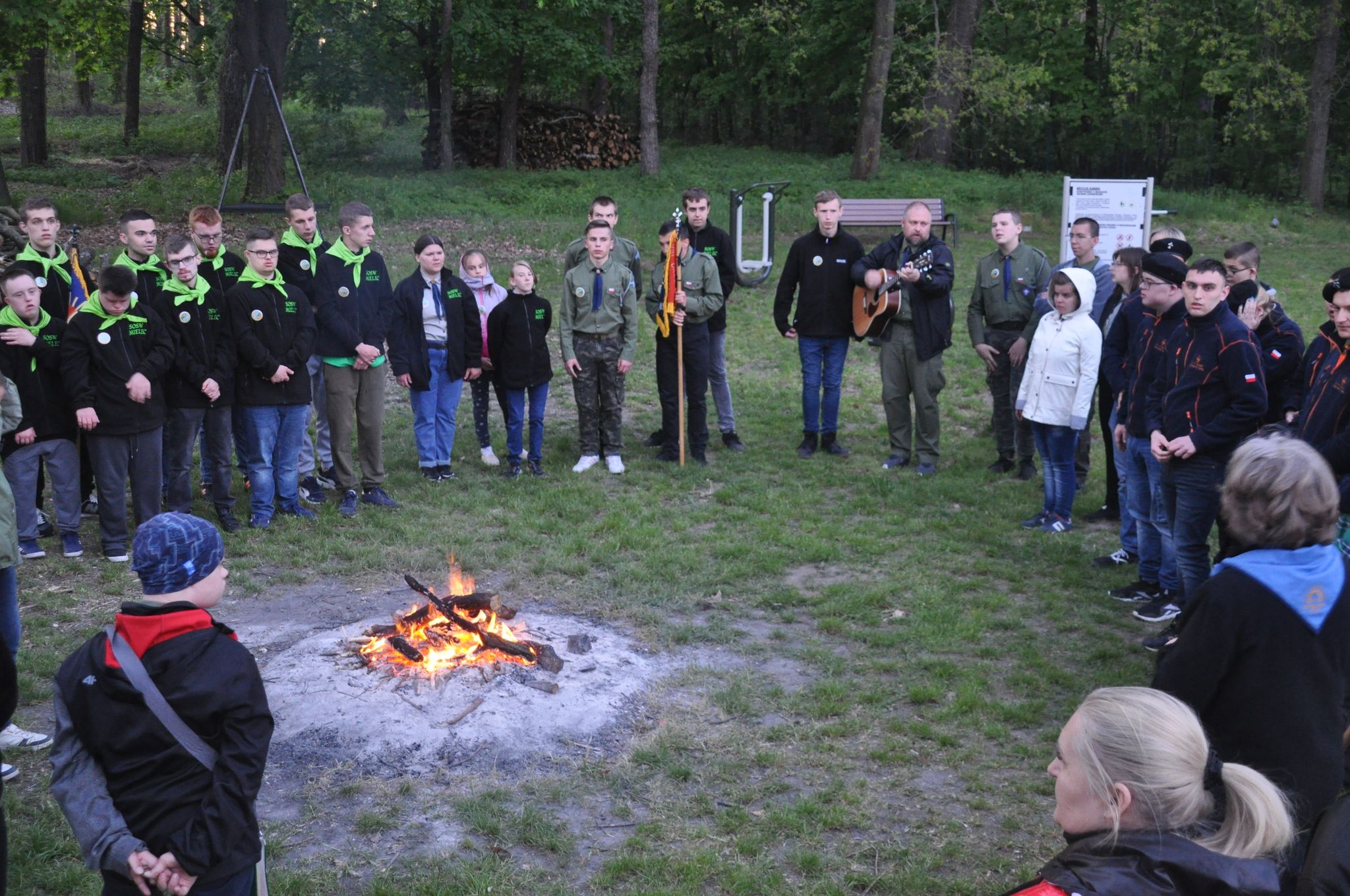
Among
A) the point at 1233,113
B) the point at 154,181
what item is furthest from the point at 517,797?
the point at 1233,113

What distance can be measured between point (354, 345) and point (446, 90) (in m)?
20.4

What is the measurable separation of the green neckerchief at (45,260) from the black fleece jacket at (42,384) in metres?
0.57

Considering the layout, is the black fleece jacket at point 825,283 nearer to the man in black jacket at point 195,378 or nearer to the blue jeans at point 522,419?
the blue jeans at point 522,419

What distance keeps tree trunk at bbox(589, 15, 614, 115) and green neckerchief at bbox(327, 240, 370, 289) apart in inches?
862

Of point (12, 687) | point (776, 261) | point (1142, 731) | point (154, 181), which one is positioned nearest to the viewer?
point (1142, 731)

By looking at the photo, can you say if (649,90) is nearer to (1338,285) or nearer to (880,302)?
(880,302)

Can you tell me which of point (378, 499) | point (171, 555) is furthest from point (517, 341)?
point (171, 555)

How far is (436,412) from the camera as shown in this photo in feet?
32.2

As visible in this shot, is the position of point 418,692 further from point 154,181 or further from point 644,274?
point 154,181

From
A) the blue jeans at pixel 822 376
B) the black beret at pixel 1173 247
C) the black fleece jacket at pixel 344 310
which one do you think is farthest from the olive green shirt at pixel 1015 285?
the black fleece jacket at pixel 344 310

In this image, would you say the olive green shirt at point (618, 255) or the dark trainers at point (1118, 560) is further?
the olive green shirt at point (618, 255)

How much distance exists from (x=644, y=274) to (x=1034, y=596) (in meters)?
10.4

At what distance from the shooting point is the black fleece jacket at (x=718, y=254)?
10.7 m

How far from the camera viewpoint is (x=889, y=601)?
7.49m
